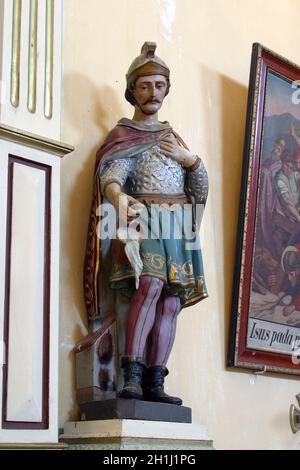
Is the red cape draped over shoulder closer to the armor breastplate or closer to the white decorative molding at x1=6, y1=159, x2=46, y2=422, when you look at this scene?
the armor breastplate

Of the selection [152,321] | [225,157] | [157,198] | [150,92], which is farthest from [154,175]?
[225,157]

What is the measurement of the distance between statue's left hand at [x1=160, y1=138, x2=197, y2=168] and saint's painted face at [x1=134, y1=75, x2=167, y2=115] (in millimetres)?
133

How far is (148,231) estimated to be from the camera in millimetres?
2916

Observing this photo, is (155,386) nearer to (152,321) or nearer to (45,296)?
(152,321)

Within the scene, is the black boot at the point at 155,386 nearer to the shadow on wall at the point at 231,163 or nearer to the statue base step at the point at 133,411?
the statue base step at the point at 133,411

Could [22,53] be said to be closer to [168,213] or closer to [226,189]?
[168,213]

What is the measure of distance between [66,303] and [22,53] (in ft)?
2.67

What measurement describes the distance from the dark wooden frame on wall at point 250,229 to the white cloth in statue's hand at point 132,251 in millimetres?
792

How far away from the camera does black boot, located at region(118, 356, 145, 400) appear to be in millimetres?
2719

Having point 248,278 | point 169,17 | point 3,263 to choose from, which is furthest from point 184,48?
point 3,263

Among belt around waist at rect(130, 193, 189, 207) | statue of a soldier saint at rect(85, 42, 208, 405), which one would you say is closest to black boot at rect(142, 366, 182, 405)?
statue of a soldier saint at rect(85, 42, 208, 405)

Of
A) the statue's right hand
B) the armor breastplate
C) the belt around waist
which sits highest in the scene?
the armor breastplate

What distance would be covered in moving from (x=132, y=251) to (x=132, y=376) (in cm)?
38

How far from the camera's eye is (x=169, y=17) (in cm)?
371
